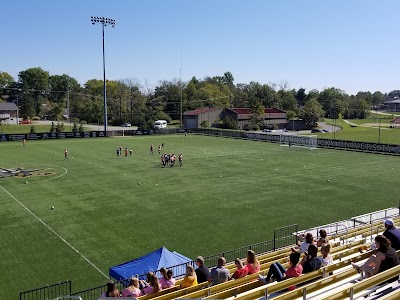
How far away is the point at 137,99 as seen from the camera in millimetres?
128375

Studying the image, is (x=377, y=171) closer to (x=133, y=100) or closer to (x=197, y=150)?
(x=197, y=150)

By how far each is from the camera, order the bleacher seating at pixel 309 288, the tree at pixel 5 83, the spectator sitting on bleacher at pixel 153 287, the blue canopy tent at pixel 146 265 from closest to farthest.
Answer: the bleacher seating at pixel 309 288 < the spectator sitting on bleacher at pixel 153 287 < the blue canopy tent at pixel 146 265 < the tree at pixel 5 83

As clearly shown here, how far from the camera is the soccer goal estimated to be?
2333 inches

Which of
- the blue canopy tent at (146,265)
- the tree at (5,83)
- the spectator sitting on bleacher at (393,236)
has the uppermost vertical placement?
the tree at (5,83)

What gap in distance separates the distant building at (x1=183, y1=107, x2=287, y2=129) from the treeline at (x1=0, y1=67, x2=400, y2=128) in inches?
235

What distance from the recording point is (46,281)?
618 inches

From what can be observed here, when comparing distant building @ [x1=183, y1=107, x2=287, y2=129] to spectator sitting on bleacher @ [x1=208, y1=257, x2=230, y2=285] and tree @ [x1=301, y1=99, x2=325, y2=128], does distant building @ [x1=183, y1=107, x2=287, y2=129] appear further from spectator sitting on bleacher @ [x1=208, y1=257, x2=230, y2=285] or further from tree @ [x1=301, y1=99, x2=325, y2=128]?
spectator sitting on bleacher @ [x1=208, y1=257, x2=230, y2=285]

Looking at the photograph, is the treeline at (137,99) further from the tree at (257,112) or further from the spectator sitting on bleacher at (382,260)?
the spectator sitting on bleacher at (382,260)

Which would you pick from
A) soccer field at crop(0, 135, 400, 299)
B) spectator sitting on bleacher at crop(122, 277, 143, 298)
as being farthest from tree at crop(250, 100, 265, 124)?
spectator sitting on bleacher at crop(122, 277, 143, 298)

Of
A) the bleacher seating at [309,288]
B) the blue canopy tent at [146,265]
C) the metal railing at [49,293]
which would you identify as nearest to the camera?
the bleacher seating at [309,288]

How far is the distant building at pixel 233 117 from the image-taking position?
96.0 metres

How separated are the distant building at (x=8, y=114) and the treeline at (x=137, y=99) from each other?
39.5ft

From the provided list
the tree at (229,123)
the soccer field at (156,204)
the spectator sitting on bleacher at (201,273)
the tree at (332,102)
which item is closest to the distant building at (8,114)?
the tree at (229,123)

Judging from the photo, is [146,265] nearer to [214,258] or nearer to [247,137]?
[214,258]
